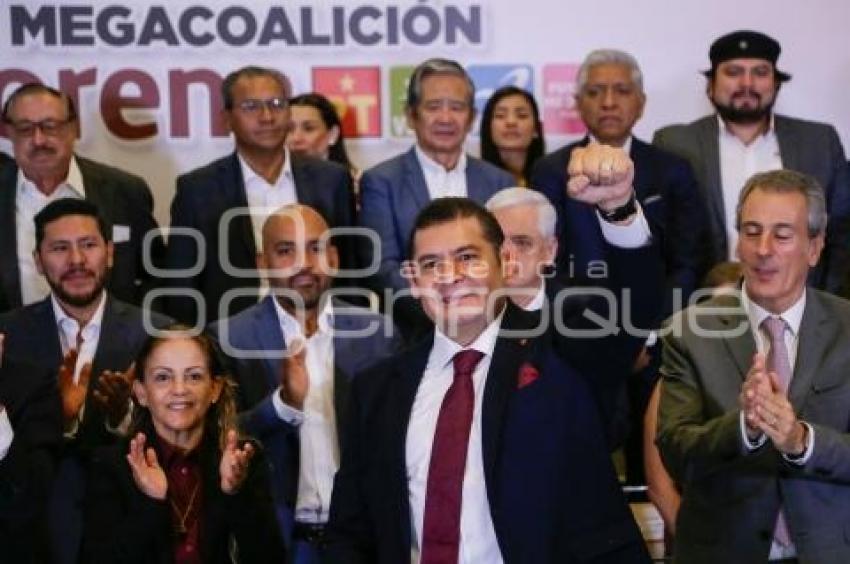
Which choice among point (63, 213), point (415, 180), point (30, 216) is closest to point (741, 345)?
point (415, 180)

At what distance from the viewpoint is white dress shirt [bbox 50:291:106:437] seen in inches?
179

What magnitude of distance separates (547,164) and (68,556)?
2.01 m

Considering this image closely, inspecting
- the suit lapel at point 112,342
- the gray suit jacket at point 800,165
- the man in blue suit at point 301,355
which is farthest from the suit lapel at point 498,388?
the gray suit jacket at point 800,165

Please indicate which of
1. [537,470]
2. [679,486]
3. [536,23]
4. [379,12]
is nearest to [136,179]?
[379,12]

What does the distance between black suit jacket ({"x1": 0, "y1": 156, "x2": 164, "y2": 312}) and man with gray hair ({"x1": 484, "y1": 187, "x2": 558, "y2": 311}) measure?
137 centimetres

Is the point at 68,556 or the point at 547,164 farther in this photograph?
the point at 547,164

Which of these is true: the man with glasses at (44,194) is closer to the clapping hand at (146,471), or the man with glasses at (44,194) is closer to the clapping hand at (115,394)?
the clapping hand at (115,394)

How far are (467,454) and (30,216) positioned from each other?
253cm

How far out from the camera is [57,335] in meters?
4.55

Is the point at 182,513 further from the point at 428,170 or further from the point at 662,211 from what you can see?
the point at 662,211

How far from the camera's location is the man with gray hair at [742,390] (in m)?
3.30

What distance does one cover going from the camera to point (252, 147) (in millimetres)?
5301

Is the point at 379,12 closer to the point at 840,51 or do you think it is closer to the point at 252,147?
the point at 252,147

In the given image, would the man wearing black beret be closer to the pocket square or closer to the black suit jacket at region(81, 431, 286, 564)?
the black suit jacket at region(81, 431, 286, 564)
